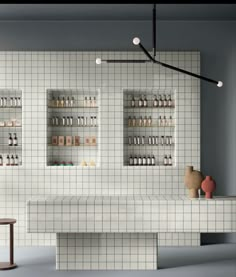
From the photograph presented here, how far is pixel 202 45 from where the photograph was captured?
921 cm

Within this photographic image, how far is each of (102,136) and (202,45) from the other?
1939mm

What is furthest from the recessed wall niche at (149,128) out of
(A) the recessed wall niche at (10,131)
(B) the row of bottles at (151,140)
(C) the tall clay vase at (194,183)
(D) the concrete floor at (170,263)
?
(C) the tall clay vase at (194,183)

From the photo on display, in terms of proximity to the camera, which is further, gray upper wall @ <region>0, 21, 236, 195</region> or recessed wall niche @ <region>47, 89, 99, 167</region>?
recessed wall niche @ <region>47, 89, 99, 167</region>

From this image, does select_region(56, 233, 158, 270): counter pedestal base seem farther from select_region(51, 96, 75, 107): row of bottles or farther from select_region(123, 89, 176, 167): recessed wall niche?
select_region(51, 96, 75, 107): row of bottles

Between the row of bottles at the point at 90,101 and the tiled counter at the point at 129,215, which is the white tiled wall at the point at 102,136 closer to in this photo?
the row of bottles at the point at 90,101

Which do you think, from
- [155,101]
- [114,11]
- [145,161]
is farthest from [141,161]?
[114,11]

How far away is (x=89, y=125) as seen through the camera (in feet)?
30.5

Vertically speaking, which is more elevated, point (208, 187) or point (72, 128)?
point (72, 128)

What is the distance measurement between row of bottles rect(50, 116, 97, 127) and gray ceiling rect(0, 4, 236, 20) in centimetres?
142

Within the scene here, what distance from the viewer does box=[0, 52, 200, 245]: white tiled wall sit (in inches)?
355

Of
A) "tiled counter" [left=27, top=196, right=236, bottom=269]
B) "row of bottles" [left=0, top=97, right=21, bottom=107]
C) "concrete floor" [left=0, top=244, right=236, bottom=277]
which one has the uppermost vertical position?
"row of bottles" [left=0, top=97, right=21, bottom=107]

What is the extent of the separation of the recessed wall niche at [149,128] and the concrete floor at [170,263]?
4.43ft

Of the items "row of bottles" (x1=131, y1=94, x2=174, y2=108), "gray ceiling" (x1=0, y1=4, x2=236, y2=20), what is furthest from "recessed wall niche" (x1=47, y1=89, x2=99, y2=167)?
"gray ceiling" (x1=0, y1=4, x2=236, y2=20)

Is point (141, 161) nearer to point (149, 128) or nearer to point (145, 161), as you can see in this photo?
point (145, 161)
